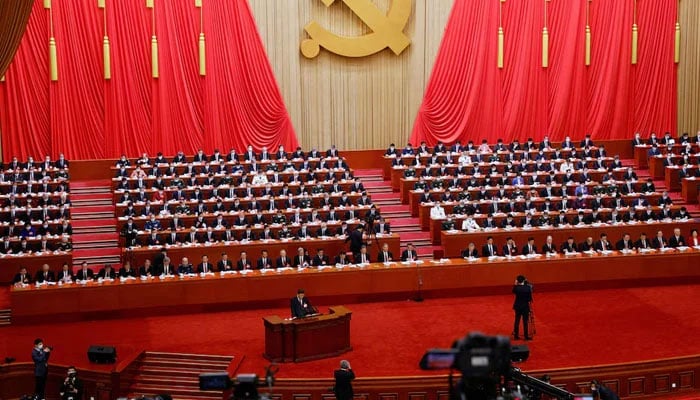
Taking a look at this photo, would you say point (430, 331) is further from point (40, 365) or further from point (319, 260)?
point (40, 365)

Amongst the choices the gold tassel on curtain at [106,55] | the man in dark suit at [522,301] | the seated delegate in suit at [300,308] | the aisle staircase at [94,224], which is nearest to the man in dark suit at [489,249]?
the man in dark suit at [522,301]

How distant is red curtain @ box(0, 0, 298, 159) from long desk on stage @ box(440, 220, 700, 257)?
6333 mm

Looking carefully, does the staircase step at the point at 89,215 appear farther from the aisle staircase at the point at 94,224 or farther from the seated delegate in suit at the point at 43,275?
the seated delegate in suit at the point at 43,275

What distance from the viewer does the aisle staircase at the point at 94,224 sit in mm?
17672

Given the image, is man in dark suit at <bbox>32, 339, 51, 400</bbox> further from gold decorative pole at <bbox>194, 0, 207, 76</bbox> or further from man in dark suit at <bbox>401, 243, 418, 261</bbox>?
gold decorative pole at <bbox>194, 0, 207, 76</bbox>

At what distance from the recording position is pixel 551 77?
23422 millimetres

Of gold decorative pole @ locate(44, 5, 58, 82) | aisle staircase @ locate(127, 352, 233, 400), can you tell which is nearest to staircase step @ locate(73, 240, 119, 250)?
gold decorative pole @ locate(44, 5, 58, 82)

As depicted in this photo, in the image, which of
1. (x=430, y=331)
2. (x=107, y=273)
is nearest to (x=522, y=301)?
(x=430, y=331)

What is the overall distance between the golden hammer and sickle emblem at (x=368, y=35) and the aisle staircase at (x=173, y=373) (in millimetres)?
10813

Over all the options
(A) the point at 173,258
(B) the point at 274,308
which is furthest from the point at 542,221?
(A) the point at 173,258

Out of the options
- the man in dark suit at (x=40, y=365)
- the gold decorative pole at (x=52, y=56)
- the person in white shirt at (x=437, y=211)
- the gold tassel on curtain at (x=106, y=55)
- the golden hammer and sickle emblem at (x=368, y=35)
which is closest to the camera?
the man in dark suit at (x=40, y=365)

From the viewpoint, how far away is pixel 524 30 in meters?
23.1

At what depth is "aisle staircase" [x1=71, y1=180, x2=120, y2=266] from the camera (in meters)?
17.7

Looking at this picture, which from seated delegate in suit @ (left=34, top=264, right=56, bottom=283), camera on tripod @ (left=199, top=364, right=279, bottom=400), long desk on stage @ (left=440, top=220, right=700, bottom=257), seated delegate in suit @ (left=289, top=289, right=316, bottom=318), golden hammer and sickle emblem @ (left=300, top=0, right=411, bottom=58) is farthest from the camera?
golden hammer and sickle emblem @ (left=300, top=0, right=411, bottom=58)
